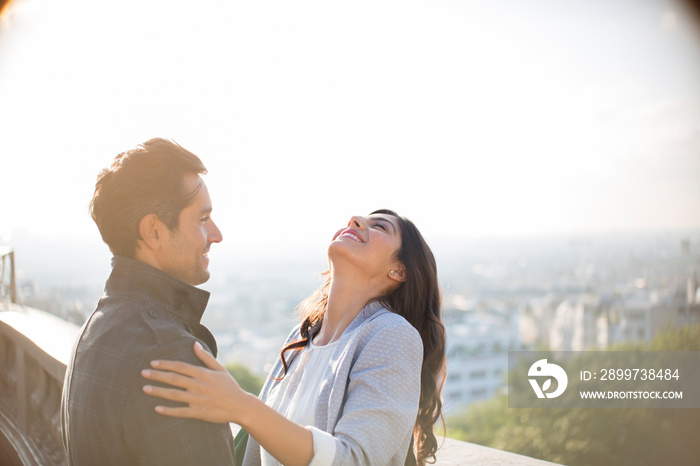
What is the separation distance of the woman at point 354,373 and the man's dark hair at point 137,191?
17.4 inches

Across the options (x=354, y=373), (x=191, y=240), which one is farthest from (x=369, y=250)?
(x=191, y=240)

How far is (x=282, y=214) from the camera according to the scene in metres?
102

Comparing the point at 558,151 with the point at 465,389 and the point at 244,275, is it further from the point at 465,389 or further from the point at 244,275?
the point at 244,275

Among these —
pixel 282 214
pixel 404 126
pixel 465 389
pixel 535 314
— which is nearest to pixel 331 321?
pixel 465 389

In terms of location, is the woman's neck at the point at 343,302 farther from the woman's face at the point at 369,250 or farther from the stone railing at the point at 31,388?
the stone railing at the point at 31,388

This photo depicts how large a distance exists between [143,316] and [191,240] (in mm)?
302

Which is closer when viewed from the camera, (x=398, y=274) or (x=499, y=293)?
(x=398, y=274)

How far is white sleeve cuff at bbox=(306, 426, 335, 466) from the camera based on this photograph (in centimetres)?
165

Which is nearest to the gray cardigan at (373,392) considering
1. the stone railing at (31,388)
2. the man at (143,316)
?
the man at (143,316)

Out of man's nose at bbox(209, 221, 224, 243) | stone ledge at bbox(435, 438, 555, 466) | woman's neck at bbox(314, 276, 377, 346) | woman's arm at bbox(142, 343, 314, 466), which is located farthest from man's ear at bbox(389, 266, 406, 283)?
stone ledge at bbox(435, 438, 555, 466)

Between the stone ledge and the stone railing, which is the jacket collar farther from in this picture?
the stone ledge

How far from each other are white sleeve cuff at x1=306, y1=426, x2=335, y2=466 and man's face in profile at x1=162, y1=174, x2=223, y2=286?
618mm

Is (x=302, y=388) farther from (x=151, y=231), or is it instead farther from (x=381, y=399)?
(x=151, y=231)

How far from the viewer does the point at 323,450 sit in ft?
5.45
